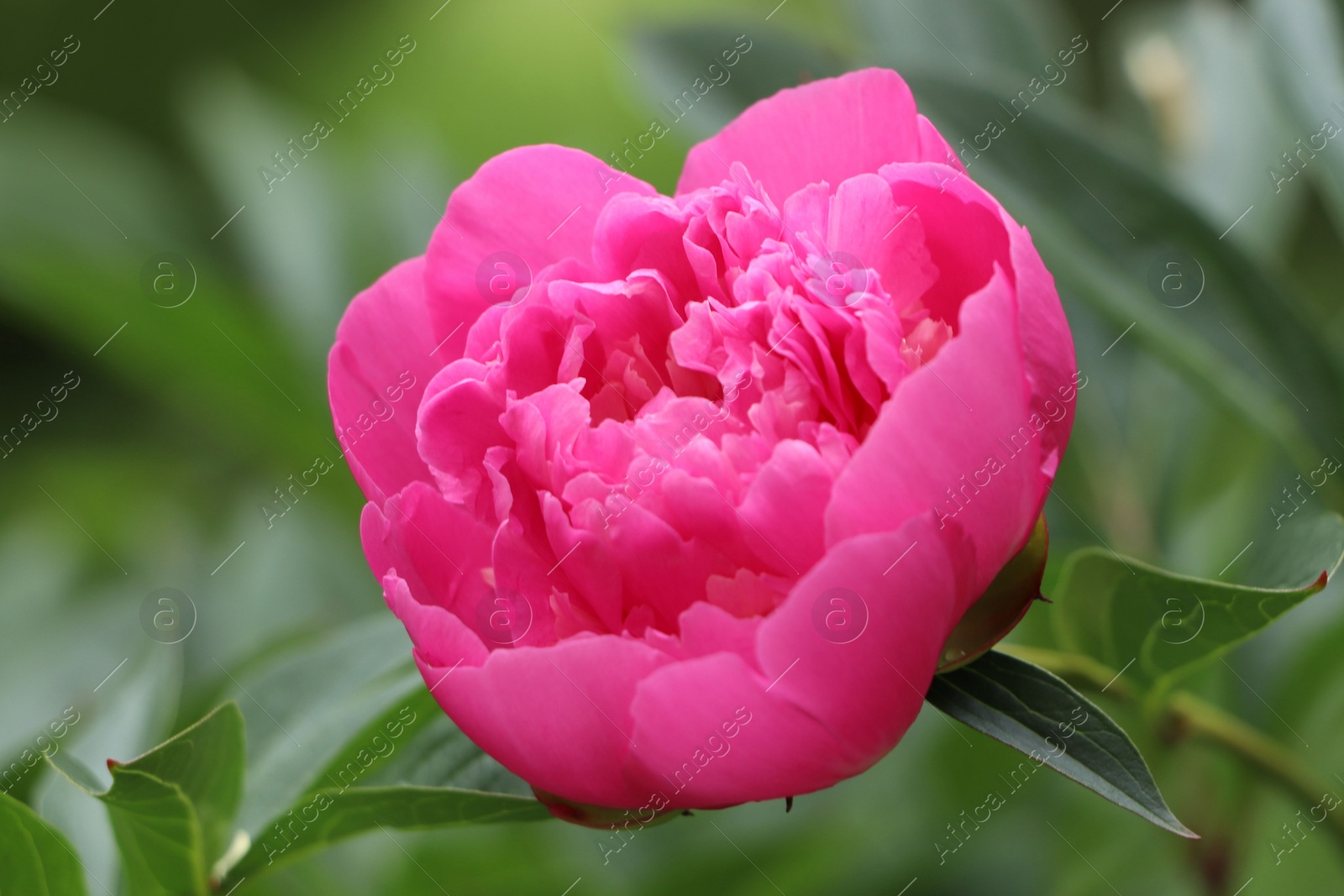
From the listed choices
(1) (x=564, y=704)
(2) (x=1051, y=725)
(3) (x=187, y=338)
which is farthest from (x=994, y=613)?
(3) (x=187, y=338)

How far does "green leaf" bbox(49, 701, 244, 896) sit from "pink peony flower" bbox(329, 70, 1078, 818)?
132 mm

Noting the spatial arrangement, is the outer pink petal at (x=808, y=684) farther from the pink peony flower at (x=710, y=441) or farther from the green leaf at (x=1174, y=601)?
the green leaf at (x=1174, y=601)

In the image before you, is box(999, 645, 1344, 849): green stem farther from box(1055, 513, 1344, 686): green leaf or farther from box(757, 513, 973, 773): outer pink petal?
box(757, 513, 973, 773): outer pink petal

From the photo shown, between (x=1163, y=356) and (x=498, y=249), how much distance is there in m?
0.38

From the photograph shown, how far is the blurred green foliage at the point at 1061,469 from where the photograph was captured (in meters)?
0.64

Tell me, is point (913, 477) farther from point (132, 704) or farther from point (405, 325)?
point (132, 704)

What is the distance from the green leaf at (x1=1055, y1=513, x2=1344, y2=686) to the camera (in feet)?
1.38

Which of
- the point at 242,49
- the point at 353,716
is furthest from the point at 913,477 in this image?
the point at 242,49

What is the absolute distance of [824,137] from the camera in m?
0.42

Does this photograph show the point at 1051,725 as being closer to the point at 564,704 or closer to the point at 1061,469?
the point at 564,704

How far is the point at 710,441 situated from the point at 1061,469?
498 mm

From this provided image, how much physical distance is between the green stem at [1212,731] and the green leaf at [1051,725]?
13 cm

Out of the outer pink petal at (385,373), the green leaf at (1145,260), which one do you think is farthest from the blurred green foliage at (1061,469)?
the outer pink petal at (385,373)

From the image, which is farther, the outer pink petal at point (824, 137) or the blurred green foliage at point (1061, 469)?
the blurred green foliage at point (1061, 469)
